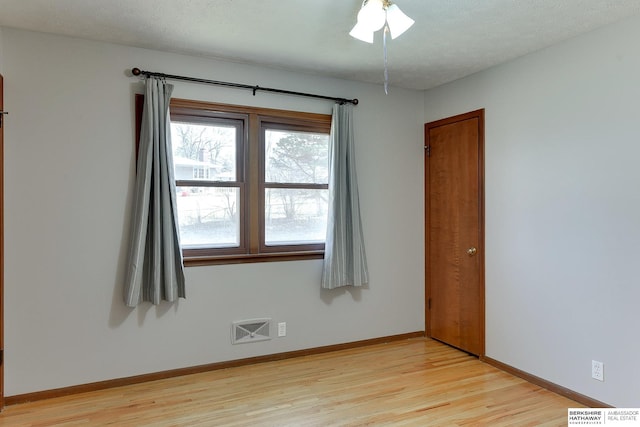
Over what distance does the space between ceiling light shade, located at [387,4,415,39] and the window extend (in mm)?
1502

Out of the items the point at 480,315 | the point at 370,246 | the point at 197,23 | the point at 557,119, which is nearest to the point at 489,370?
the point at 480,315

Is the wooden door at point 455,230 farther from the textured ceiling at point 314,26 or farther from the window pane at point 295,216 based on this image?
the window pane at point 295,216

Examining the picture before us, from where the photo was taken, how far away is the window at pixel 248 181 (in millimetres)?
3236

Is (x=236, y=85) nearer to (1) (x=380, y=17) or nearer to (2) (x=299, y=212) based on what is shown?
(2) (x=299, y=212)

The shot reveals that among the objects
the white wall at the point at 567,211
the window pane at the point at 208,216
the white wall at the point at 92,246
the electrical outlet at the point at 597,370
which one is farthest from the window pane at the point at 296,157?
the electrical outlet at the point at 597,370

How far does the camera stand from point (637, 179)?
2.45m

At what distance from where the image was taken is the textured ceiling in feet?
7.72

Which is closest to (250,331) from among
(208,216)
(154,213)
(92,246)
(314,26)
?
(208,216)

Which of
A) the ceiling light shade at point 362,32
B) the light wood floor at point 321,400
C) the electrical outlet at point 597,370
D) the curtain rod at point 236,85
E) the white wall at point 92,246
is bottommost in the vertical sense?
the light wood floor at point 321,400

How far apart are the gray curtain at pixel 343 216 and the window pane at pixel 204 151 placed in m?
0.88

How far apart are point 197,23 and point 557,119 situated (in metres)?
2.55

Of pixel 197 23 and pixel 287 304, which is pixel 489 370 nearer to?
pixel 287 304

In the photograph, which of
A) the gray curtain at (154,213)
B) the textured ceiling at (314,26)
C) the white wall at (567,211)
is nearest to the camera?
the textured ceiling at (314,26)

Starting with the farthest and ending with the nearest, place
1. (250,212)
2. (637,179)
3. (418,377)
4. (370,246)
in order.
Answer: (370,246) < (250,212) < (418,377) < (637,179)
